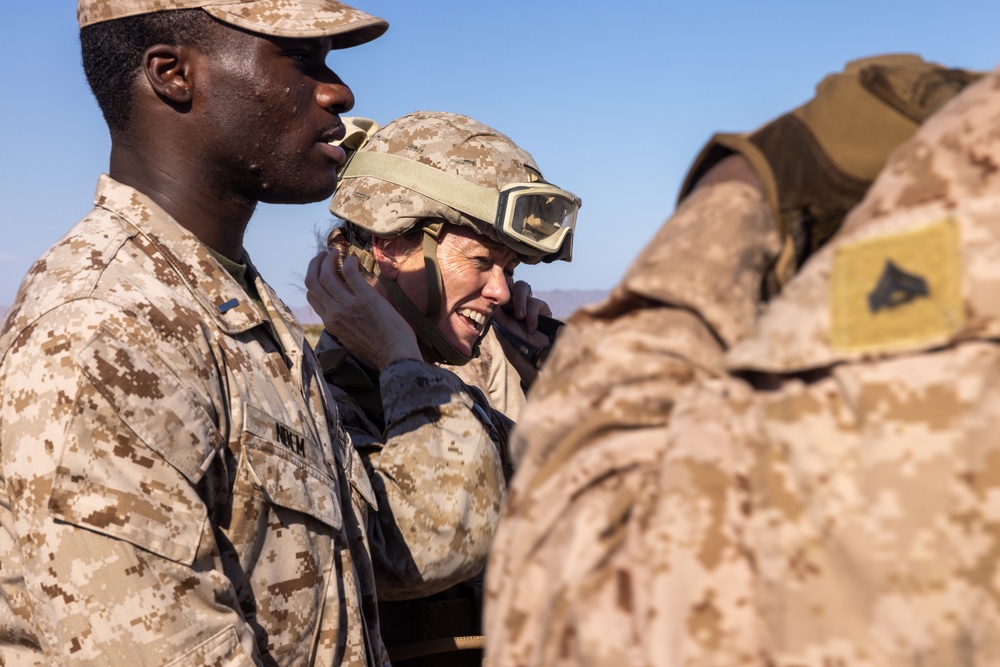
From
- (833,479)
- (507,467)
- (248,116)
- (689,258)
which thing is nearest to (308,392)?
(248,116)

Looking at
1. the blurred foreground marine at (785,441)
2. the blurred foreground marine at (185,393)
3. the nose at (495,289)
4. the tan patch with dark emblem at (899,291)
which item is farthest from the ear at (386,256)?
the tan patch with dark emblem at (899,291)

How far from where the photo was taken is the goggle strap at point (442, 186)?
397 centimetres

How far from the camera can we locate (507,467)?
389 cm

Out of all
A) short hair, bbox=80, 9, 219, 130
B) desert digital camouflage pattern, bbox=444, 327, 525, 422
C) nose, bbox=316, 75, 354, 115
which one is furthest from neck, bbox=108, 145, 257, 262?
desert digital camouflage pattern, bbox=444, 327, 525, 422

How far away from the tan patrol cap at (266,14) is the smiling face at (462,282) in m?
1.26

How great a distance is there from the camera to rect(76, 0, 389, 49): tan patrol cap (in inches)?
107

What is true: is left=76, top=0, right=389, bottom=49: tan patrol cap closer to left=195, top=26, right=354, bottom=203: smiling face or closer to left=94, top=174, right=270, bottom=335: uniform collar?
left=195, top=26, right=354, bottom=203: smiling face

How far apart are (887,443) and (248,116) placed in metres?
2.05

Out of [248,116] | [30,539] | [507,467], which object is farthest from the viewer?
[507,467]

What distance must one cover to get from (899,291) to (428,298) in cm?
293

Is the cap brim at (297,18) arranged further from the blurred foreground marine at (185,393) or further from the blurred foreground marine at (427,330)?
the blurred foreground marine at (427,330)

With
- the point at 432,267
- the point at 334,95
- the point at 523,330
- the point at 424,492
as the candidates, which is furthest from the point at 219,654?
the point at 523,330

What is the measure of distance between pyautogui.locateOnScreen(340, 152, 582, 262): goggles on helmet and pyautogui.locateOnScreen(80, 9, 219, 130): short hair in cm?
132

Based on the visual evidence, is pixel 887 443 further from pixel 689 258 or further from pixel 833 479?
pixel 689 258
